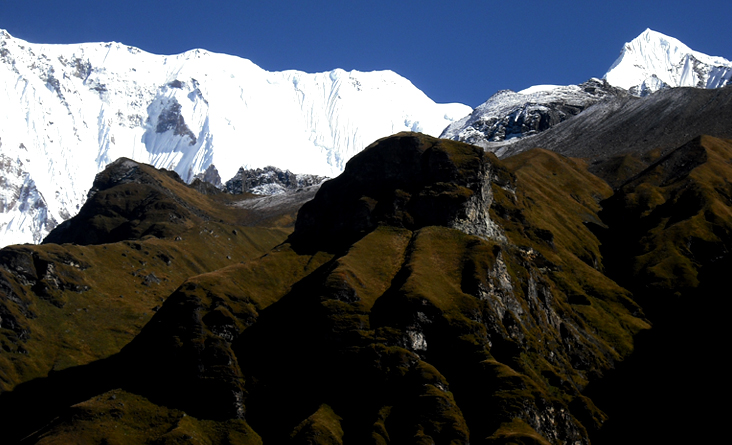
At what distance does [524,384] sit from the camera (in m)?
177

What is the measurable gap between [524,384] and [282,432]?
5534cm

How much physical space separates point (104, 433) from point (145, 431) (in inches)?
348

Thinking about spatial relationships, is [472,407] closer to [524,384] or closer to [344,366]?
[524,384]

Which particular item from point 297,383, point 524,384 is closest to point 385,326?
point 297,383

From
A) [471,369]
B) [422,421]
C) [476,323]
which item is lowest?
[422,421]

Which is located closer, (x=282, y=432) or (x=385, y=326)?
(x=282, y=432)

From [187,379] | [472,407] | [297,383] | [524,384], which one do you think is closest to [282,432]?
[297,383]

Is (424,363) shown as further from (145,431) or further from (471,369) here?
(145,431)

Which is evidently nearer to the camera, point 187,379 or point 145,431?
point 145,431

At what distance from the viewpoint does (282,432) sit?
604ft

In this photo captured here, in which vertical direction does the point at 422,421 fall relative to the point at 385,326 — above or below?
below

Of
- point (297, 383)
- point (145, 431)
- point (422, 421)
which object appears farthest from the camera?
point (297, 383)

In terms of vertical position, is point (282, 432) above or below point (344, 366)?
below

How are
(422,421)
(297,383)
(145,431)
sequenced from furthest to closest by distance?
(297,383) < (145,431) < (422,421)
